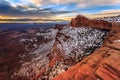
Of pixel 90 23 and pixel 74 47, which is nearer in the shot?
pixel 74 47

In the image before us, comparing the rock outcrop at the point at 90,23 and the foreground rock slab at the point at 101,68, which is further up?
the rock outcrop at the point at 90,23

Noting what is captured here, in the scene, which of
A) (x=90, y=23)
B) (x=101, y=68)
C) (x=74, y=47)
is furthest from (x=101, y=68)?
(x=90, y=23)

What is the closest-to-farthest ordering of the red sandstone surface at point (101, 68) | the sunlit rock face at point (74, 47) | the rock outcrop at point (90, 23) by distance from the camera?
the red sandstone surface at point (101, 68) < the sunlit rock face at point (74, 47) < the rock outcrop at point (90, 23)

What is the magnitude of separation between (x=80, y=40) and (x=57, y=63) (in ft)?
18.5

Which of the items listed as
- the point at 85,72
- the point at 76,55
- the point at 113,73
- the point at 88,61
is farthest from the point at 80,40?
the point at 113,73

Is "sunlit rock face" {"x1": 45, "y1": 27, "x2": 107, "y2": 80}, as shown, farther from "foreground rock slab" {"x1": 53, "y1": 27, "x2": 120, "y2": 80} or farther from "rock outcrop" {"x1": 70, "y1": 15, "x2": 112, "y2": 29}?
"foreground rock slab" {"x1": 53, "y1": 27, "x2": 120, "y2": 80}

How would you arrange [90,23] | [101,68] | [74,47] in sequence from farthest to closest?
[90,23]
[74,47]
[101,68]

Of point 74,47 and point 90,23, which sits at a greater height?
point 90,23

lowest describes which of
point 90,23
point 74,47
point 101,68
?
point 74,47

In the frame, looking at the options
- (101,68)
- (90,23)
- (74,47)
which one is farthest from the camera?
(90,23)

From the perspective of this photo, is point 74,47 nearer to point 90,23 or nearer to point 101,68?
point 90,23

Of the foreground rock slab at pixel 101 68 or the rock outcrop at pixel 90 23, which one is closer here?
the foreground rock slab at pixel 101 68

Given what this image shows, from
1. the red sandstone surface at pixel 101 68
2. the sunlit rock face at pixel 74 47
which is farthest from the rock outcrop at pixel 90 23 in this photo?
the red sandstone surface at pixel 101 68

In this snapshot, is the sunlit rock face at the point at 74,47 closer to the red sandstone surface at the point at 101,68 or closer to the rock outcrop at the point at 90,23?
the rock outcrop at the point at 90,23
